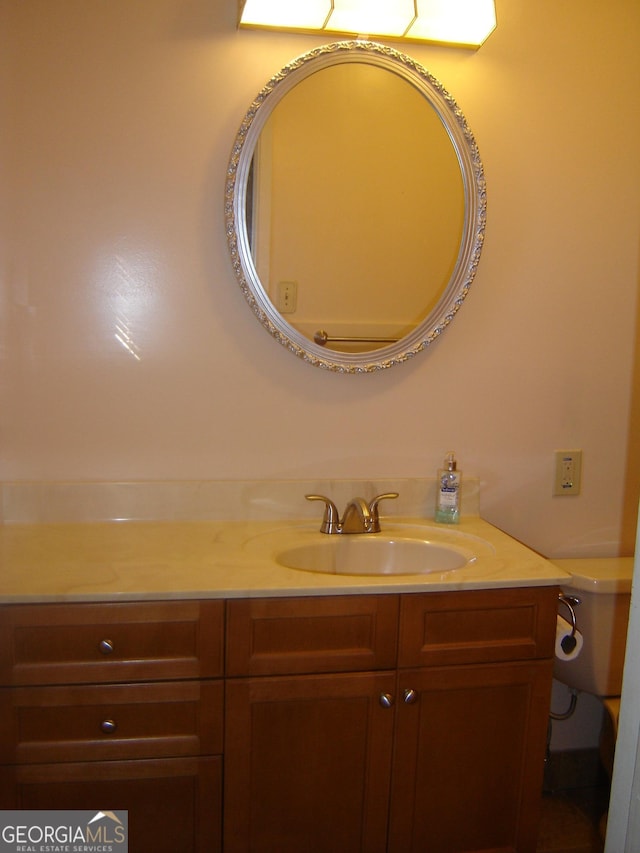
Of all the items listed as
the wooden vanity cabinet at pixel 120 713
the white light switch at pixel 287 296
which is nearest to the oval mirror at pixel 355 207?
the white light switch at pixel 287 296

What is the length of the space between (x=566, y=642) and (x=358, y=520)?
536 mm

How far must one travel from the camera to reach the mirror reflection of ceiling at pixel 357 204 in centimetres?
177

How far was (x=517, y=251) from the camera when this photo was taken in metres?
1.91

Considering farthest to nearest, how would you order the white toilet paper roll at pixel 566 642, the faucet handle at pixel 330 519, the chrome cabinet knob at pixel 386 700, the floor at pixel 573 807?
the floor at pixel 573 807 < the faucet handle at pixel 330 519 < the white toilet paper roll at pixel 566 642 < the chrome cabinet knob at pixel 386 700

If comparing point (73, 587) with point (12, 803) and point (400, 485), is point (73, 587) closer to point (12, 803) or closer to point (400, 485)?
point (12, 803)

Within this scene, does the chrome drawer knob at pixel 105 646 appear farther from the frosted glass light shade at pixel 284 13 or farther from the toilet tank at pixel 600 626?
the frosted glass light shade at pixel 284 13

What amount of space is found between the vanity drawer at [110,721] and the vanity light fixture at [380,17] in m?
1.44

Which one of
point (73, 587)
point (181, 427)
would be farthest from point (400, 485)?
point (73, 587)

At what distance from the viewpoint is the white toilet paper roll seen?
1671mm

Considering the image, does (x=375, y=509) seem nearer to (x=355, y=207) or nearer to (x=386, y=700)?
(x=386, y=700)

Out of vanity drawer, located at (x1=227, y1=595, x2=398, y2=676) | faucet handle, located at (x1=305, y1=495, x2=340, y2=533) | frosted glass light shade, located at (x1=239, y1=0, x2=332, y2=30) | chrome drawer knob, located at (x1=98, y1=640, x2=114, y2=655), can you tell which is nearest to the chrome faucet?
faucet handle, located at (x1=305, y1=495, x2=340, y2=533)

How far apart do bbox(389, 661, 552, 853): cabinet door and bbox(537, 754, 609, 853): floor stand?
1.46 ft

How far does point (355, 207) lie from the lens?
181 cm

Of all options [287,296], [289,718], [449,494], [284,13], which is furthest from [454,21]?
[289,718]
